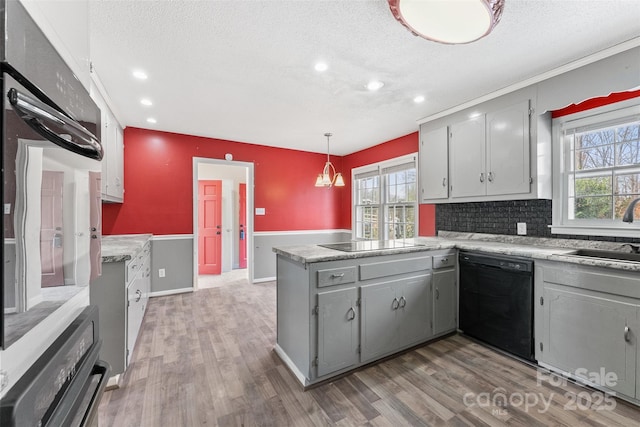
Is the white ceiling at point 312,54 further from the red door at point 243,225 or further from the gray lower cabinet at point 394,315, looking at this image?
the red door at point 243,225

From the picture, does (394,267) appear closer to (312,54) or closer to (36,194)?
(312,54)

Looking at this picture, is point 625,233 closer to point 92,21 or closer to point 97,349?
point 97,349

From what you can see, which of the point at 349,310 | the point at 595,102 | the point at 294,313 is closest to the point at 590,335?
the point at 349,310

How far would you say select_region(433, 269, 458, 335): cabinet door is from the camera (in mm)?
2588

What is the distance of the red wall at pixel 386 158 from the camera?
3.92 meters

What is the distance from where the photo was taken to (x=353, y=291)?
81.9 inches

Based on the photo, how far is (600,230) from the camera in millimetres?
2303

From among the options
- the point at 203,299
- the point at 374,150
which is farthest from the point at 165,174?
the point at 374,150

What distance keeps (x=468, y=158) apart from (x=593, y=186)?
40.6 inches

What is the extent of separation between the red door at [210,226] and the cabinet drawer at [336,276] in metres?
3.99

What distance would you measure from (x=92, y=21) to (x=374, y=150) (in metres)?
3.98

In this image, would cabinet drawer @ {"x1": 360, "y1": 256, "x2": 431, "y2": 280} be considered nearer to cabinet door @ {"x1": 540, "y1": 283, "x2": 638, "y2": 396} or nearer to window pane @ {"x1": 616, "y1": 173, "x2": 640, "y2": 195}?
cabinet door @ {"x1": 540, "y1": 283, "x2": 638, "y2": 396}

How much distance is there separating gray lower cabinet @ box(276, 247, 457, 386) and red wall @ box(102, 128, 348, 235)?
2598 millimetres

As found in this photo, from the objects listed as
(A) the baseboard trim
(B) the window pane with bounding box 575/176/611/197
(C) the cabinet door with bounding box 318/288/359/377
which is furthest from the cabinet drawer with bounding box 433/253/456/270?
(A) the baseboard trim
